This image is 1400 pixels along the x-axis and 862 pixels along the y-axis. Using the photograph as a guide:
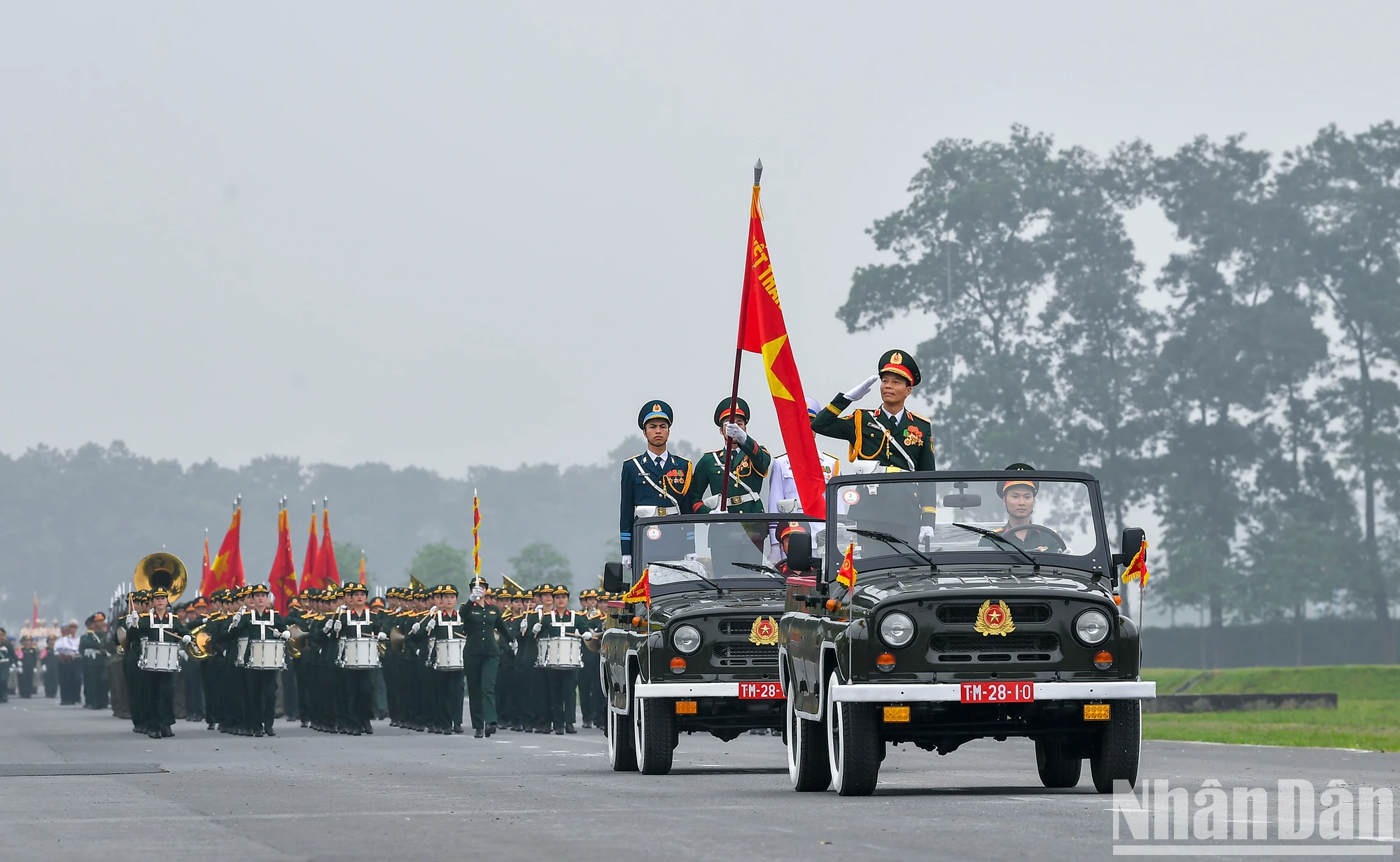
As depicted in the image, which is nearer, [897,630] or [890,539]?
[897,630]

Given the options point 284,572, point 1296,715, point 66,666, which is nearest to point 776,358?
point 1296,715

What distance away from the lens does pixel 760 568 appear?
1866 cm

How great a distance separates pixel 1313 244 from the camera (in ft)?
271

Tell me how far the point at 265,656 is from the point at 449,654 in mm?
2488

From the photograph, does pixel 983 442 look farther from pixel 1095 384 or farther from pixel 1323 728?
pixel 1323 728

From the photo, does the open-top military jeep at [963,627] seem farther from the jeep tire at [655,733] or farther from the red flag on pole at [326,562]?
the red flag on pole at [326,562]

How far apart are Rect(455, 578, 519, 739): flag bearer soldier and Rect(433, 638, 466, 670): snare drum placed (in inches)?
5.8

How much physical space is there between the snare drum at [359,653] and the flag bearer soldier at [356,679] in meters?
0.08

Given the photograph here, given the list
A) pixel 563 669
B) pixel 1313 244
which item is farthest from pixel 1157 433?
pixel 563 669

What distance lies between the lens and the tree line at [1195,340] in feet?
261

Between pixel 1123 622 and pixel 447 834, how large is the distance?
3828mm

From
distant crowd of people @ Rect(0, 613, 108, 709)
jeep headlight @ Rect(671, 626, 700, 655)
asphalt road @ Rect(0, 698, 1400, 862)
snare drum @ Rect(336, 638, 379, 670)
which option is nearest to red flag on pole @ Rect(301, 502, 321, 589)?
distant crowd of people @ Rect(0, 613, 108, 709)

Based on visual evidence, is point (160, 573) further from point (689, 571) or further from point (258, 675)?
point (689, 571)

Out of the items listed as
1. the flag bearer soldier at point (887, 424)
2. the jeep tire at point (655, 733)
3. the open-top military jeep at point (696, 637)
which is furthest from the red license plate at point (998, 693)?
the jeep tire at point (655, 733)
